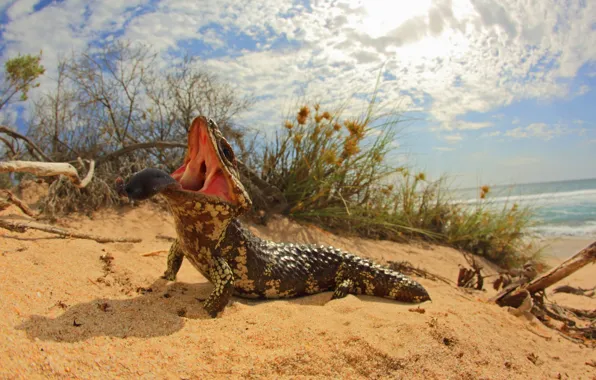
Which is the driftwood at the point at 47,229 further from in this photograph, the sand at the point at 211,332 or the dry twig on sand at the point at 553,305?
the dry twig on sand at the point at 553,305

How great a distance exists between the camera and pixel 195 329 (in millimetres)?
2221

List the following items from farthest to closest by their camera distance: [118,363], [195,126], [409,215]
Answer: [409,215] < [195,126] < [118,363]

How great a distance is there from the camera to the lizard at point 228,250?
2430 millimetres

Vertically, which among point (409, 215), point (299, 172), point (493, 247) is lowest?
Result: point (493, 247)

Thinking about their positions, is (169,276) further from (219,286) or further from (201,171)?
(201,171)

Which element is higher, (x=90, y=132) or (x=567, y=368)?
(x=90, y=132)

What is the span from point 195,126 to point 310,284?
1811 millimetres

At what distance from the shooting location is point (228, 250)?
2918mm

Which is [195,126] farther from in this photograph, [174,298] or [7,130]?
[7,130]

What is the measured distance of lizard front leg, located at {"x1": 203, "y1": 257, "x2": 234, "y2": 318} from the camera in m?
2.61

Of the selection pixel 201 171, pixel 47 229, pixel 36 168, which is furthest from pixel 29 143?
pixel 201 171

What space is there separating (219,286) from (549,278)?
3.37 meters

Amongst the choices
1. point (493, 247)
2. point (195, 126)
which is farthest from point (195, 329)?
point (493, 247)

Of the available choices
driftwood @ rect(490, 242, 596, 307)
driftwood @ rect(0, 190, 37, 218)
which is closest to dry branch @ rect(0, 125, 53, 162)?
driftwood @ rect(0, 190, 37, 218)
